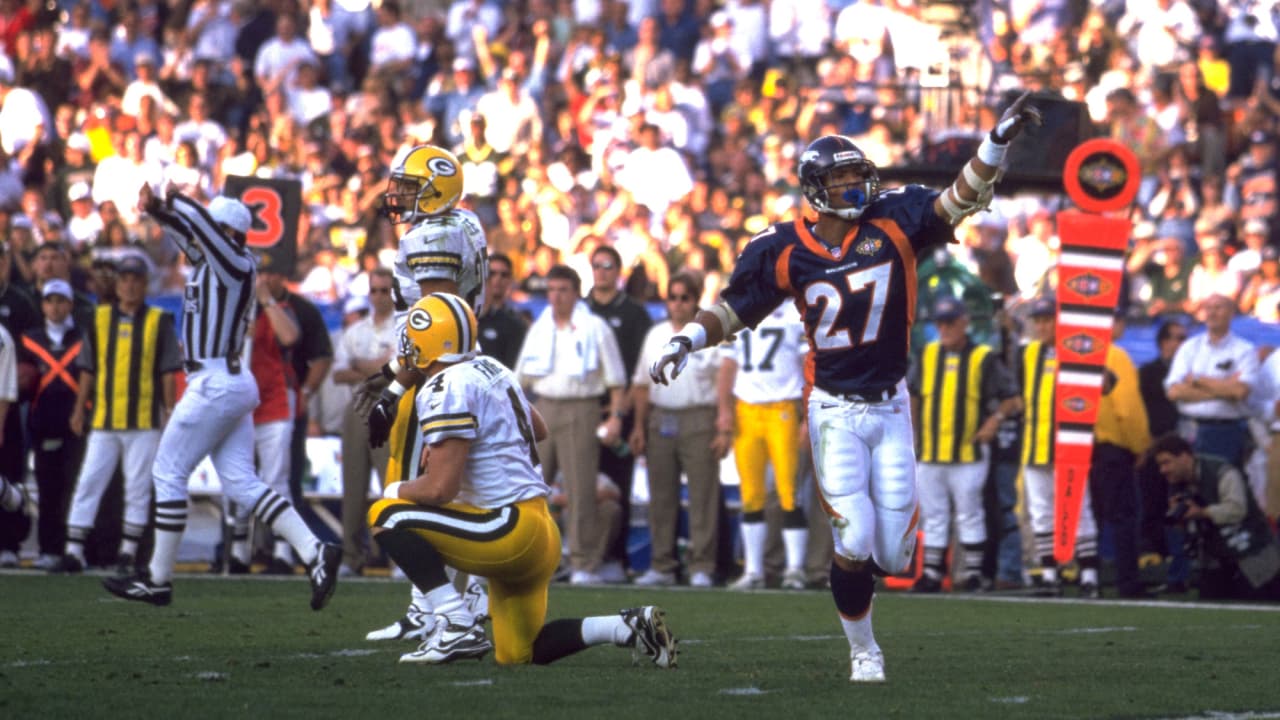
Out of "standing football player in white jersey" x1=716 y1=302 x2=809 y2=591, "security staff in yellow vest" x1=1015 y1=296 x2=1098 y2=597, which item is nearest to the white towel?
"standing football player in white jersey" x1=716 y1=302 x2=809 y2=591

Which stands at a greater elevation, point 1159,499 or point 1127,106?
point 1127,106

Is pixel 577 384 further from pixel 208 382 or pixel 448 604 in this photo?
pixel 448 604

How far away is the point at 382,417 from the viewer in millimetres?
8016

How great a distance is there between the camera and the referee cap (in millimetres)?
10234

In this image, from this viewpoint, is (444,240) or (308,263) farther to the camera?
(308,263)

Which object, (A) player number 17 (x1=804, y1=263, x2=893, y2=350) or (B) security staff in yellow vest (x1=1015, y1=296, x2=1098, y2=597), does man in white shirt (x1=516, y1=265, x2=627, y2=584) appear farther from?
(A) player number 17 (x1=804, y1=263, x2=893, y2=350)

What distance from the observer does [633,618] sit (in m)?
7.36

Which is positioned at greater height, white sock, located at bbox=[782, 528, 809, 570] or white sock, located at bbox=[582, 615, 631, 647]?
white sock, located at bbox=[582, 615, 631, 647]

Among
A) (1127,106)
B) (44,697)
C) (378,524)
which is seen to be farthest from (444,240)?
(1127,106)

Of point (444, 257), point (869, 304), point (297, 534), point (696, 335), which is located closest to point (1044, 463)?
point (297, 534)

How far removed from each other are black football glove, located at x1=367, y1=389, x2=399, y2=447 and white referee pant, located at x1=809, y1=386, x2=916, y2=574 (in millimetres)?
1652

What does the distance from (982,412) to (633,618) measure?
258 inches

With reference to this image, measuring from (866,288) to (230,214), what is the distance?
3.97 meters

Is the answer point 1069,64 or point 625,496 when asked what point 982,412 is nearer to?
point 625,496
